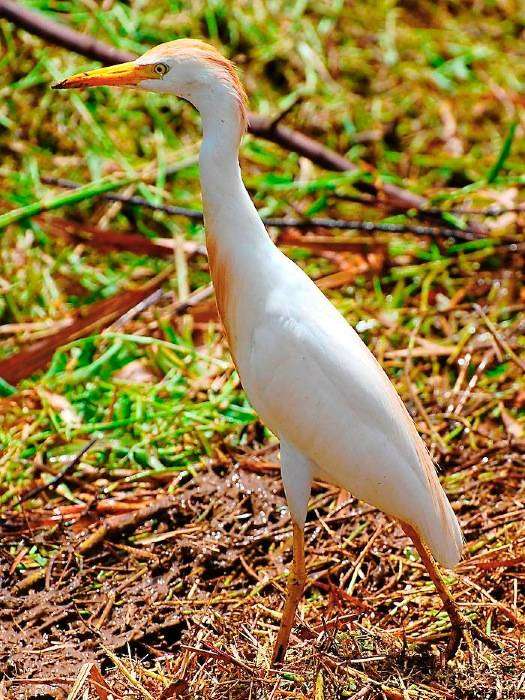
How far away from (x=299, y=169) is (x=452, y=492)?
214cm

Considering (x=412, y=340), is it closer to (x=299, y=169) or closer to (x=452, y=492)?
(x=452, y=492)

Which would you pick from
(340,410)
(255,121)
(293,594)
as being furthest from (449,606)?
(255,121)

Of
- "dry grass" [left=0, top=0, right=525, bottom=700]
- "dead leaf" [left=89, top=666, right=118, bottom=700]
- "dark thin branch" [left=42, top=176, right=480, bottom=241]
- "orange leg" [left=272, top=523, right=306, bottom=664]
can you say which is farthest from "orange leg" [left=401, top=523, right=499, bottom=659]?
"dark thin branch" [left=42, top=176, right=480, bottom=241]

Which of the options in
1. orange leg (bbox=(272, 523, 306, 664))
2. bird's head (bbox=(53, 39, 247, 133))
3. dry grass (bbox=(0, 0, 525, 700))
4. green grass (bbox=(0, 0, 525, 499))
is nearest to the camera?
bird's head (bbox=(53, 39, 247, 133))

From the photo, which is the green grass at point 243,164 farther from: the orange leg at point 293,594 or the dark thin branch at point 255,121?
the orange leg at point 293,594

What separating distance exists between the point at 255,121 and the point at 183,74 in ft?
6.54

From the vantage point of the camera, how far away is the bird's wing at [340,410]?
93.4 inches

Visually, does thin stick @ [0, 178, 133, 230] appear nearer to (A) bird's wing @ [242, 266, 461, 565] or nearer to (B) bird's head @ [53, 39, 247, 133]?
(B) bird's head @ [53, 39, 247, 133]

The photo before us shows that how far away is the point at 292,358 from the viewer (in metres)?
2.38

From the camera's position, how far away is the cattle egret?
7.66ft

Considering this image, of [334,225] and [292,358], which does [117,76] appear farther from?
[334,225]

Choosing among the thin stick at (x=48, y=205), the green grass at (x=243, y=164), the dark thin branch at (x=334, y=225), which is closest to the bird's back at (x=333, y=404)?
the green grass at (x=243, y=164)

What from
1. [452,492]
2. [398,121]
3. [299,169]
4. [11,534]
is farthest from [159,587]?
[398,121]

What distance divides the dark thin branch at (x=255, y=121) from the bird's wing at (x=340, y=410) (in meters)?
1.82
